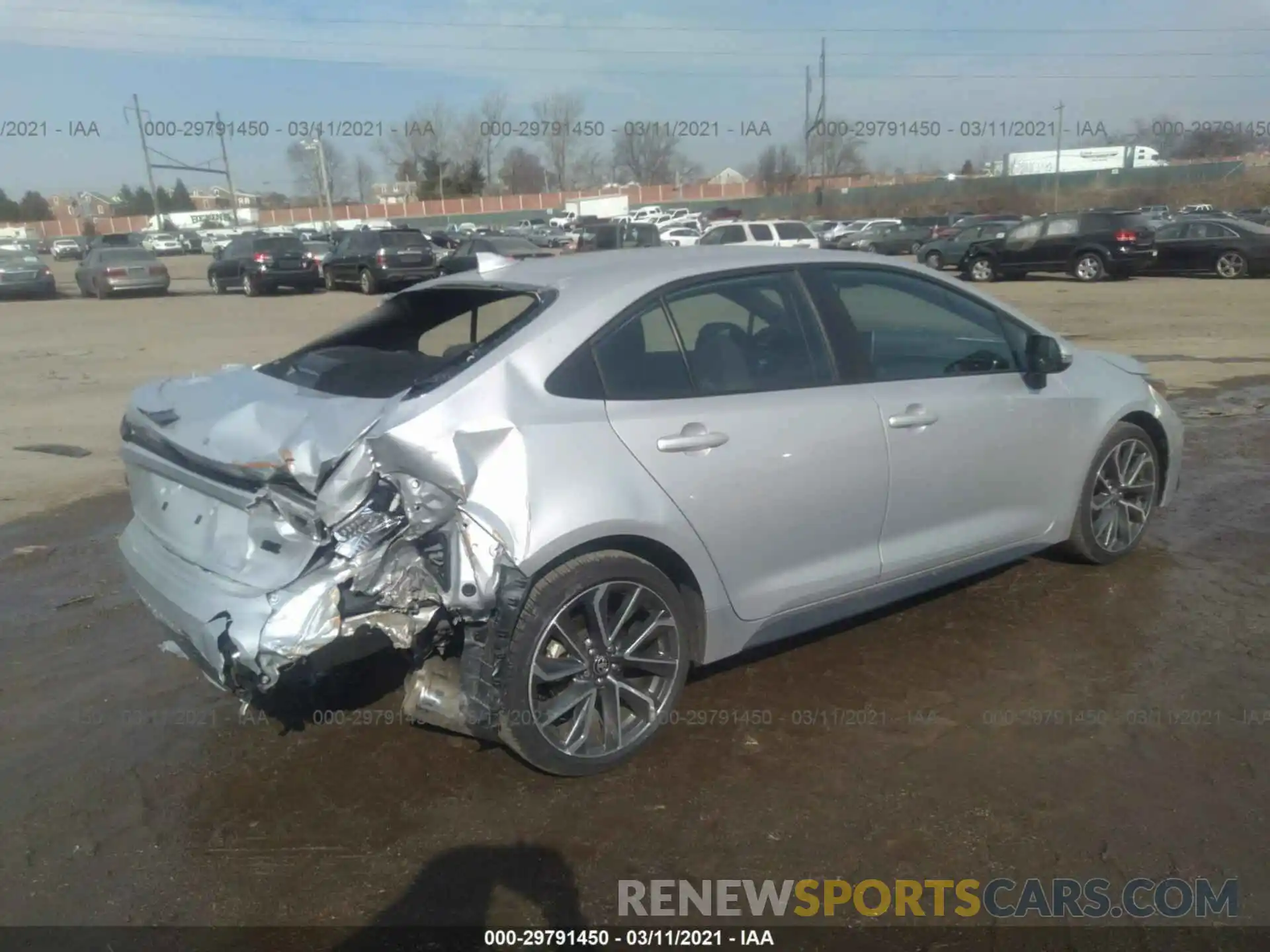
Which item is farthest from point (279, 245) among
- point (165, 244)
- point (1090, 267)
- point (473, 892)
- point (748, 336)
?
point (165, 244)

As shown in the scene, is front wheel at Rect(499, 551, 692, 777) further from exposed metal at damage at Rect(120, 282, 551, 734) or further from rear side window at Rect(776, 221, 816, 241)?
rear side window at Rect(776, 221, 816, 241)

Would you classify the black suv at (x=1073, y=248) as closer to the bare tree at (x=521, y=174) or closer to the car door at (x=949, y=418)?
the car door at (x=949, y=418)

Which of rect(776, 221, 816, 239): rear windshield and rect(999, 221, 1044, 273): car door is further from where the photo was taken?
rect(776, 221, 816, 239): rear windshield

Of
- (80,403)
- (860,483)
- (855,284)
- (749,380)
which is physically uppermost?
(855,284)

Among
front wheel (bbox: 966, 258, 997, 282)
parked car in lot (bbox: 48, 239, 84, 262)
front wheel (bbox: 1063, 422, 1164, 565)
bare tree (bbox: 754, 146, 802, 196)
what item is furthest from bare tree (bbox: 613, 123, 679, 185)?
front wheel (bbox: 1063, 422, 1164, 565)

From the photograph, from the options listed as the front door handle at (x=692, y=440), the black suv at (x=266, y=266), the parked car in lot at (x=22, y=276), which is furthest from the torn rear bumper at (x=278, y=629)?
the parked car in lot at (x=22, y=276)

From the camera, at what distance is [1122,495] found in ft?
17.1

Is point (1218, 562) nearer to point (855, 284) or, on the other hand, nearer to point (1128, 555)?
point (1128, 555)

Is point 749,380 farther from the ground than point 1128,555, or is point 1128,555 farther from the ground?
point 749,380

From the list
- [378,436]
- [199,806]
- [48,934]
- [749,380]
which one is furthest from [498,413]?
[48,934]

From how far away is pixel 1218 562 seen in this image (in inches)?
209

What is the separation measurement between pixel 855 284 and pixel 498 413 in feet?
5.74

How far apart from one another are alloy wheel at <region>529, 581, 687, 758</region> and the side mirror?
2.09m

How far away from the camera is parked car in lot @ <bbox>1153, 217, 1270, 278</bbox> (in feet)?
75.8
